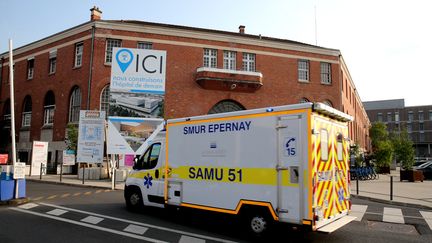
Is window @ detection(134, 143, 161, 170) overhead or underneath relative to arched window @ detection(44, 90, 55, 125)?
underneath

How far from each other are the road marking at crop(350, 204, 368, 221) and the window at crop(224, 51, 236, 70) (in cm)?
2105

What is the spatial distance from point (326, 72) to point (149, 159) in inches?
1111

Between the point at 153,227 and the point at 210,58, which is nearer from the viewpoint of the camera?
the point at 153,227

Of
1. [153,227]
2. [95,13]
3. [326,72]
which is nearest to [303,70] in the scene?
[326,72]

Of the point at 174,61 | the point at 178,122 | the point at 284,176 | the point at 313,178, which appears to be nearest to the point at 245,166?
the point at 284,176

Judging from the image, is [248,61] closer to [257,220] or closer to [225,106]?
[225,106]

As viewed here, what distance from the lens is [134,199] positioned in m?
10.4

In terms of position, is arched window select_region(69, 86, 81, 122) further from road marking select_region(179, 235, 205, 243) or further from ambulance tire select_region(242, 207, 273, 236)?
ambulance tire select_region(242, 207, 273, 236)

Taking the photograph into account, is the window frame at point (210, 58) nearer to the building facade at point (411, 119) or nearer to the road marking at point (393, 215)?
the road marking at point (393, 215)

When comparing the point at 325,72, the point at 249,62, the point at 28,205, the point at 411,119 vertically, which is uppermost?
the point at 411,119

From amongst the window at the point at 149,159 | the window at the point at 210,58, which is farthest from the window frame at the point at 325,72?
Result: the window at the point at 149,159

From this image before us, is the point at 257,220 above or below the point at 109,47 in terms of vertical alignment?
below

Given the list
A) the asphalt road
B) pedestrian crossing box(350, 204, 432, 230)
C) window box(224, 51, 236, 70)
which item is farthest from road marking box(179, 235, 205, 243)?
window box(224, 51, 236, 70)

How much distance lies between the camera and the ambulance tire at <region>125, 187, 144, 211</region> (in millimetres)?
10289
